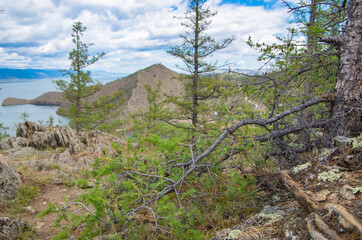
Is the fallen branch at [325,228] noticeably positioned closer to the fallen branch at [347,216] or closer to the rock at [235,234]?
the fallen branch at [347,216]

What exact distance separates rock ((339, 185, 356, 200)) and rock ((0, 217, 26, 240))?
4.11m

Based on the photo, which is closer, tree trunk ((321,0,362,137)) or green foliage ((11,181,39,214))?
tree trunk ((321,0,362,137))

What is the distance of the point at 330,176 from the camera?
6.88 feet

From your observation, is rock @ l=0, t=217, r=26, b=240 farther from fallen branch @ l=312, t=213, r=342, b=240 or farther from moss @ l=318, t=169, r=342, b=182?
moss @ l=318, t=169, r=342, b=182

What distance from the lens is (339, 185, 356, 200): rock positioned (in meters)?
1.68

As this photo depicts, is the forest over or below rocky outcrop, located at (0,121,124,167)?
over

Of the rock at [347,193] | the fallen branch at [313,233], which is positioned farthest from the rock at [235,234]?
the rock at [347,193]

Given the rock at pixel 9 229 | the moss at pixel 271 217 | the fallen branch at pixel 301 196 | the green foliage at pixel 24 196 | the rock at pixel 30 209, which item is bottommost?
the rock at pixel 30 209

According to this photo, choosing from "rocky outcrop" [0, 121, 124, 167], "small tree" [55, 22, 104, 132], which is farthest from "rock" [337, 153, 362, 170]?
"small tree" [55, 22, 104, 132]

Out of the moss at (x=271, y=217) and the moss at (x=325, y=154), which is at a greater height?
the moss at (x=325, y=154)

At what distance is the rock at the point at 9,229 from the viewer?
10.1 feet

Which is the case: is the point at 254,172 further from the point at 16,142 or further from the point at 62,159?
the point at 16,142

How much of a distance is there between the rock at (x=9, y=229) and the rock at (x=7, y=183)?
4.41ft

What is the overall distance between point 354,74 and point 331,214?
223cm
